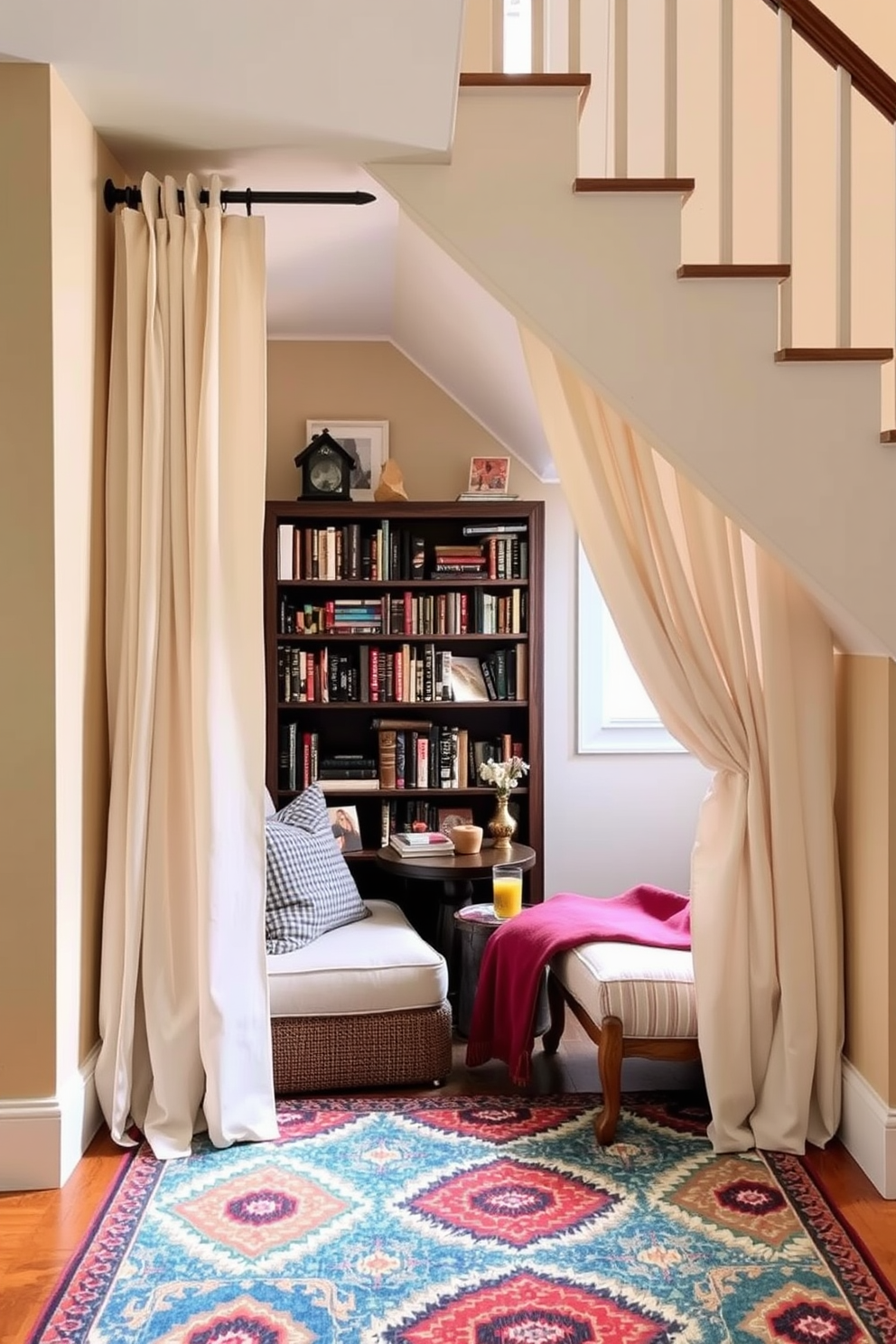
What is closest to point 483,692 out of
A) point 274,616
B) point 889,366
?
point 274,616

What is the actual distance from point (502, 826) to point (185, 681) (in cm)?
179

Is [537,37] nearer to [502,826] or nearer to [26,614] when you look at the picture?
[26,614]

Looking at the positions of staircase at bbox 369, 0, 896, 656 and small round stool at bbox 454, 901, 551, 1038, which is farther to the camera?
small round stool at bbox 454, 901, 551, 1038

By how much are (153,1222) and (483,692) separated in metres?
2.70

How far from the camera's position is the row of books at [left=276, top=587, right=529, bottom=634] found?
193 inches

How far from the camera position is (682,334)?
2779 mm

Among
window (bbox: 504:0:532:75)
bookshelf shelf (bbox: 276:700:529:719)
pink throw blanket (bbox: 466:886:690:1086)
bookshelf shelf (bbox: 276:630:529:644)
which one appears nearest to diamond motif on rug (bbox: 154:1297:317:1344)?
pink throw blanket (bbox: 466:886:690:1086)

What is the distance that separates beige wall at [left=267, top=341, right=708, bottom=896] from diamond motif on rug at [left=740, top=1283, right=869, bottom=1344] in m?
2.81

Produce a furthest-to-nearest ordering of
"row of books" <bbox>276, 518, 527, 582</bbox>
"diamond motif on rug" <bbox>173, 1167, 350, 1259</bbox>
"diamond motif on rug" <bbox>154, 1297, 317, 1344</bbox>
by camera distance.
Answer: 1. "row of books" <bbox>276, 518, 527, 582</bbox>
2. "diamond motif on rug" <bbox>173, 1167, 350, 1259</bbox>
3. "diamond motif on rug" <bbox>154, 1297, 317, 1344</bbox>

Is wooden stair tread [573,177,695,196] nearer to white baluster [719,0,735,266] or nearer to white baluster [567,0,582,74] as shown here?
white baluster [719,0,735,266]

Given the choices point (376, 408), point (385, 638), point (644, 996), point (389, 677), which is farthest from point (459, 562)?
point (644, 996)

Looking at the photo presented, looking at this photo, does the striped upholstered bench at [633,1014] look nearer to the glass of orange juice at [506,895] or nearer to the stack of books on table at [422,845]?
the glass of orange juice at [506,895]

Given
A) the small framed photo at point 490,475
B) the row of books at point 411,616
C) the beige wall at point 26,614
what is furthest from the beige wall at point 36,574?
the small framed photo at point 490,475

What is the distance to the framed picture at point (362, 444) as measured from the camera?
5062 mm
